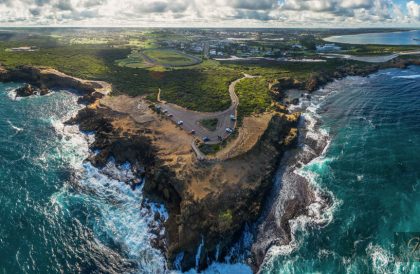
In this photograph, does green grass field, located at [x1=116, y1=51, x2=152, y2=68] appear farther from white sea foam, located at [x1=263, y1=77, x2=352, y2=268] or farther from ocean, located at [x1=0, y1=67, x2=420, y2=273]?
white sea foam, located at [x1=263, y1=77, x2=352, y2=268]

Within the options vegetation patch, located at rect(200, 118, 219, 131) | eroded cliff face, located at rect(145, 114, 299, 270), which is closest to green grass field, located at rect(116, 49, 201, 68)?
vegetation patch, located at rect(200, 118, 219, 131)

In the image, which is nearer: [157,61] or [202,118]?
[202,118]

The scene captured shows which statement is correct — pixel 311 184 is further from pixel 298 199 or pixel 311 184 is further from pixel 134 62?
pixel 134 62

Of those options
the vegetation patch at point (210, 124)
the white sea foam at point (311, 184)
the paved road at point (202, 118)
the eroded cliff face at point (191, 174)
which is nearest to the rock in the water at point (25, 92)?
the eroded cliff face at point (191, 174)

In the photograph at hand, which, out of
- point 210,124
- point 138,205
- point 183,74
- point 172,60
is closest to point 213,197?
point 138,205

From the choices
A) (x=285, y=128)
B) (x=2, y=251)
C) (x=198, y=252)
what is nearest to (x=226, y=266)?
(x=198, y=252)

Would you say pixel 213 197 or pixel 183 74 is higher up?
pixel 183 74
